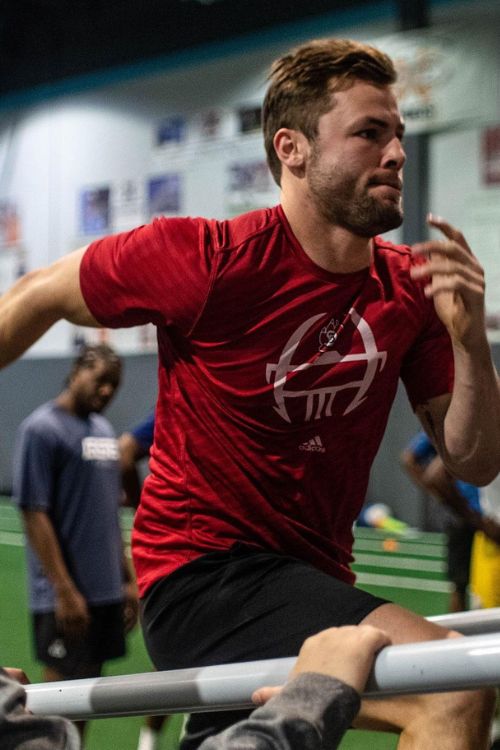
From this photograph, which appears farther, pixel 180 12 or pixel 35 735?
pixel 180 12

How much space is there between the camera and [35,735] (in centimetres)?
115

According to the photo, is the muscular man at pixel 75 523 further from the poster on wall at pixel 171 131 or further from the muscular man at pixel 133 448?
the poster on wall at pixel 171 131

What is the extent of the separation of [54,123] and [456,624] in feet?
41.2

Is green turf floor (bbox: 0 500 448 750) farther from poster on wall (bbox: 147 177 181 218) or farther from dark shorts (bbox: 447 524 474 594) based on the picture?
poster on wall (bbox: 147 177 181 218)

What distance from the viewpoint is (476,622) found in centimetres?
182

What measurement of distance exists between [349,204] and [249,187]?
31.0 feet

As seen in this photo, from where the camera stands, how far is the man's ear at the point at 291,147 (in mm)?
2203

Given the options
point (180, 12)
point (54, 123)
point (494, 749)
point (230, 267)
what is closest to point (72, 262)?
point (230, 267)

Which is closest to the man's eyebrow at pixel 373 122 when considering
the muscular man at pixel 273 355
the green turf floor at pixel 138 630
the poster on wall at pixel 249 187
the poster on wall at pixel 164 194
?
the muscular man at pixel 273 355

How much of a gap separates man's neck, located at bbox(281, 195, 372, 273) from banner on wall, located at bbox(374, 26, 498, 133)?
299 inches

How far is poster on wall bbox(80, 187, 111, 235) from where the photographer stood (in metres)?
12.8

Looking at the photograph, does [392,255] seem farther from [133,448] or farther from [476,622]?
[133,448]

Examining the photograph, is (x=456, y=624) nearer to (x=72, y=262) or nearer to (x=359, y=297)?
(x=359, y=297)

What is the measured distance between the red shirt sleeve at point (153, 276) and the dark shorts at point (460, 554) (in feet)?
11.9
